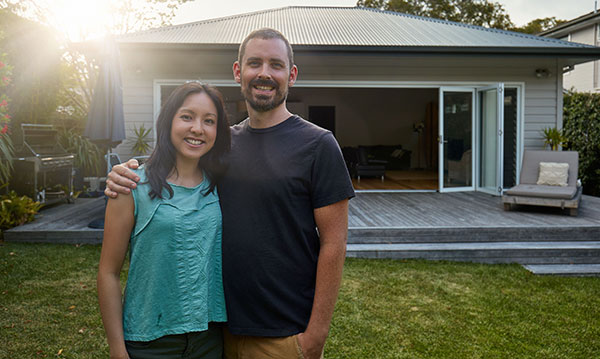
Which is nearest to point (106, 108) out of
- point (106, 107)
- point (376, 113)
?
point (106, 107)

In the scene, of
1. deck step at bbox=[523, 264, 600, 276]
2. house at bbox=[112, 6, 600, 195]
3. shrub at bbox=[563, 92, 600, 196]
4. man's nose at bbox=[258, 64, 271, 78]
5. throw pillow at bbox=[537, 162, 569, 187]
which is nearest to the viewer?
man's nose at bbox=[258, 64, 271, 78]

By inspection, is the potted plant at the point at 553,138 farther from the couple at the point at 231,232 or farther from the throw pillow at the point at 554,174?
the couple at the point at 231,232

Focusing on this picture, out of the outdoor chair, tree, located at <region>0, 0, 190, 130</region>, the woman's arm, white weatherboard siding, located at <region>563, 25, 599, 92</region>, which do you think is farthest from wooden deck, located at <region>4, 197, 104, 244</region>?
white weatherboard siding, located at <region>563, 25, 599, 92</region>

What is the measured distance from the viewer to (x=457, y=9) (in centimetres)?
2386

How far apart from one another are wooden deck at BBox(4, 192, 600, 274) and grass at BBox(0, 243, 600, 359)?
20 centimetres

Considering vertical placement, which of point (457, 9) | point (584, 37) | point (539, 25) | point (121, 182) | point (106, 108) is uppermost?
point (457, 9)

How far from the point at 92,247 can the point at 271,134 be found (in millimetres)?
4687

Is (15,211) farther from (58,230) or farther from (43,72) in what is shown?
(43,72)

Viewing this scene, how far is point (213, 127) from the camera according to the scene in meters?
1.54

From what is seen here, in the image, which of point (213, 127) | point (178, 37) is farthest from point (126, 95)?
point (213, 127)

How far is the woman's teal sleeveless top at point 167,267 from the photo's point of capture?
139cm

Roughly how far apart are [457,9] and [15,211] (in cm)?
2311

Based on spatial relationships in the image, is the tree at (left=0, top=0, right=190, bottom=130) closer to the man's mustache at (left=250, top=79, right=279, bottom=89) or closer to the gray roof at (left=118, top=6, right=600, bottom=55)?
the gray roof at (left=118, top=6, right=600, bottom=55)

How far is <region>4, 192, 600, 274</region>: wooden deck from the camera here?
5.23 m
